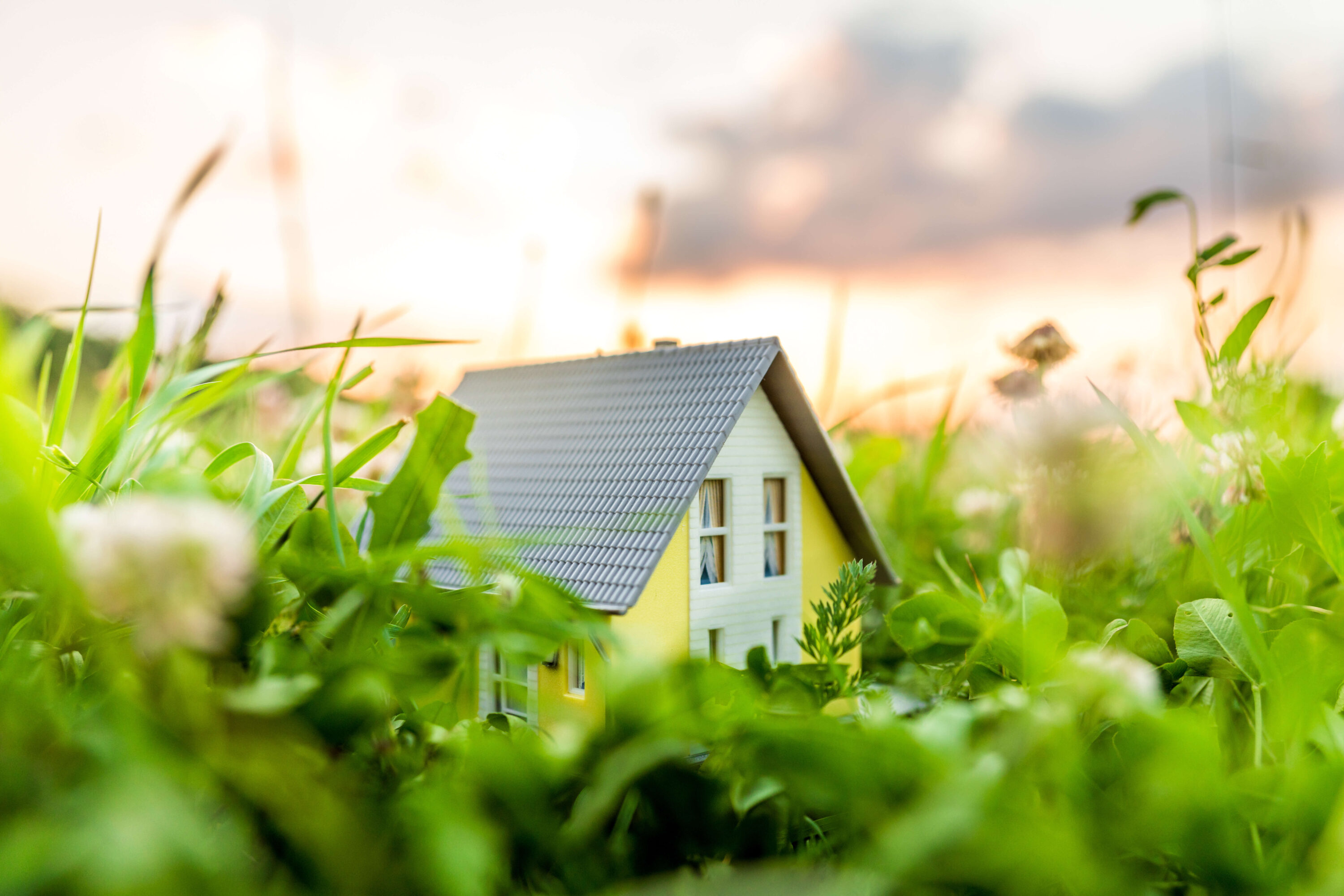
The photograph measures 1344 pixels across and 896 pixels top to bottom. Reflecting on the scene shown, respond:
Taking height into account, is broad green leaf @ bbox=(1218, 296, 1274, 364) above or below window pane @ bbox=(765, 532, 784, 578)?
above

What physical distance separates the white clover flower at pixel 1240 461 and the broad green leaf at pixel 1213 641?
0.18 metres

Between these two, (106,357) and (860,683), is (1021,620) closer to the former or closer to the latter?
(860,683)

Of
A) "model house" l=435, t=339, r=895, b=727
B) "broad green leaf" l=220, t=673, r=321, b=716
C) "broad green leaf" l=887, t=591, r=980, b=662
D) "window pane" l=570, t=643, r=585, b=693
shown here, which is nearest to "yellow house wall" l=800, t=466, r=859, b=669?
"model house" l=435, t=339, r=895, b=727

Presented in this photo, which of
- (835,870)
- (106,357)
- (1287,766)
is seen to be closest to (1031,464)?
(1287,766)

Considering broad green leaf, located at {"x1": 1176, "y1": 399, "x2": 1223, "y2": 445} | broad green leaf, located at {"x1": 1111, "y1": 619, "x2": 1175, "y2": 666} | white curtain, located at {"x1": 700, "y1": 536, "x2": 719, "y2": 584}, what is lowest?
broad green leaf, located at {"x1": 1111, "y1": 619, "x2": 1175, "y2": 666}

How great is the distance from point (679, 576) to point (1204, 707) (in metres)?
0.44

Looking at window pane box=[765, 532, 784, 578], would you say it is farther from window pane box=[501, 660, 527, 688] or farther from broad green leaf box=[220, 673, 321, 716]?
broad green leaf box=[220, 673, 321, 716]

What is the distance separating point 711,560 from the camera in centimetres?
87

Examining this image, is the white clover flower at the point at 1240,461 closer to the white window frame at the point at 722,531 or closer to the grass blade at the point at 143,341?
the white window frame at the point at 722,531

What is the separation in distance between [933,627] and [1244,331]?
268 millimetres

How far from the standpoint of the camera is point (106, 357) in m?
1.19

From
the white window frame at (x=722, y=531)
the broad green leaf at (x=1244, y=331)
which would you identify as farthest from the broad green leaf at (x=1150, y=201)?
the white window frame at (x=722, y=531)

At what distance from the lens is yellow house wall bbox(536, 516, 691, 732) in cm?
64

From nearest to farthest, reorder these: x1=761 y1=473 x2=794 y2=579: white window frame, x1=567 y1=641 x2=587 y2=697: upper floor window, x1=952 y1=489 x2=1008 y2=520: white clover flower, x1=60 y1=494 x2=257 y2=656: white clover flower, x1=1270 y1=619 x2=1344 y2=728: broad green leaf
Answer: x1=60 y1=494 x2=257 y2=656: white clover flower → x1=1270 y1=619 x2=1344 y2=728: broad green leaf → x1=567 y1=641 x2=587 y2=697: upper floor window → x1=761 y1=473 x2=794 y2=579: white window frame → x1=952 y1=489 x2=1008 y2=520: white clover flower
